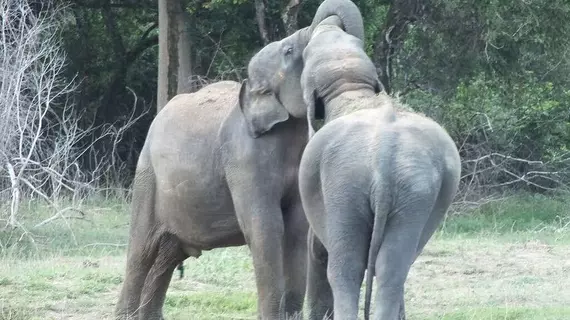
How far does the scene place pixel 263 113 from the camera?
838cm

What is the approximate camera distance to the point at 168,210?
30.3 ft

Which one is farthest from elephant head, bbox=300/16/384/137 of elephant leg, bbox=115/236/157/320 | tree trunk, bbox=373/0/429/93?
tree trunk, bbox=373/0/429/93

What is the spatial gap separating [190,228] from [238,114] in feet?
3.29

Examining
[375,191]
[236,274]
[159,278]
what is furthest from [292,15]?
[375,191]

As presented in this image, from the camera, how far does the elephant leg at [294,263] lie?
8641 mm

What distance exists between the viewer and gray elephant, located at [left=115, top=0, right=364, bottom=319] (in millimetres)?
8344

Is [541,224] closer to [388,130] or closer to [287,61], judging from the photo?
[287,61]

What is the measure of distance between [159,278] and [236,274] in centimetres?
289

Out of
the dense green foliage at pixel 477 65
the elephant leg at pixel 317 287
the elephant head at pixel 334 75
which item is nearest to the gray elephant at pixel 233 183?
the elephant head at pixel 334 75

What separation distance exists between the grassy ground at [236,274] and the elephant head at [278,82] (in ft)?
7.67

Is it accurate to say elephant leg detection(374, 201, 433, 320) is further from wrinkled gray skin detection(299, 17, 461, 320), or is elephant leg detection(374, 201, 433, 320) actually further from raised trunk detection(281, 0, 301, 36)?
raised trunk detection(281, 0, 301, 36)

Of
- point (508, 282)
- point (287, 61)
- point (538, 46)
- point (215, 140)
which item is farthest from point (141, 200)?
point (538, 46)

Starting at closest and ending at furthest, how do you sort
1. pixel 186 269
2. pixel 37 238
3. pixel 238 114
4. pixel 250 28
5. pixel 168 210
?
pixel 238 114 < pixel 168 210 < pixel 186 269 < pixel 37 238 < pixel 250 28

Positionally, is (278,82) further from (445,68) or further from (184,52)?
(445,68)
